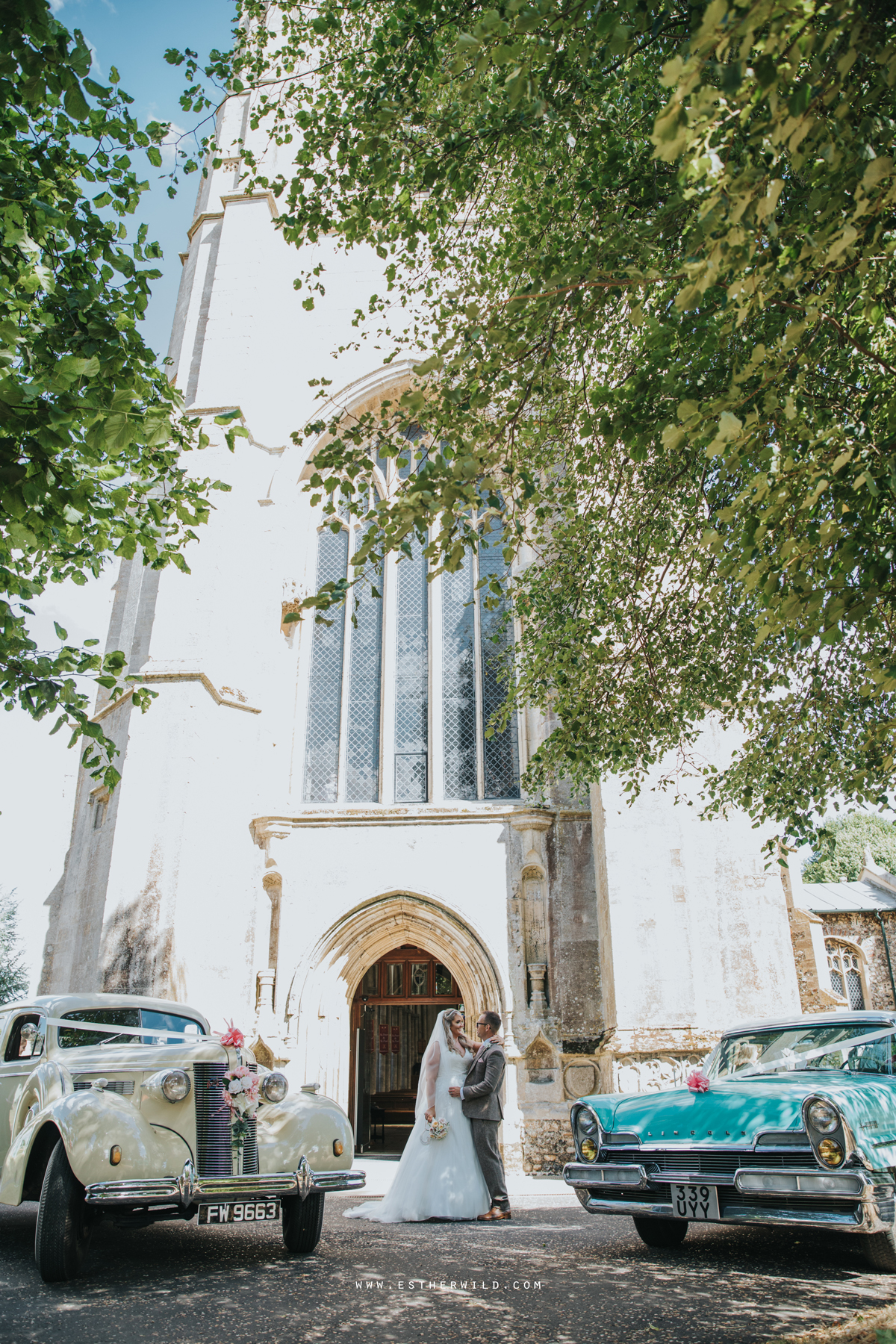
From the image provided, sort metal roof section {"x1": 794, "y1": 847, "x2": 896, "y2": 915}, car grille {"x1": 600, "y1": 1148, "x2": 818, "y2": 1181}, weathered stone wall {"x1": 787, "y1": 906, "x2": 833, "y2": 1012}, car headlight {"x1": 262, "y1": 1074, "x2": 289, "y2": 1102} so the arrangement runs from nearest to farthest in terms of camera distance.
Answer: car grille {"x1": 600, "y1": 1148, "x2": 818, "y2": 1181} < car headlight {"x1": 262, "y1": 1074, "x2": 289, "y2": 1102} < weathered stone wall {"x1": 787, "y1": 906, "x2": 833, "y2": 1012} < metal roof section {"x1": 794, "y1": 847, "x2": 896, "y2": 915}

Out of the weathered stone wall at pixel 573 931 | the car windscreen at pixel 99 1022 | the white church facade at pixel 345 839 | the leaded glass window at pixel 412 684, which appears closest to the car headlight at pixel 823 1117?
the car windscreen at pixel 99 1022

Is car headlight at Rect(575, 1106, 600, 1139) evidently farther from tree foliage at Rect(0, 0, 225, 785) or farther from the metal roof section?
the metal roof section

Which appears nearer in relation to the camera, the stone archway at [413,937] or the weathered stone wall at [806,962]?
the stone archway at [413,937]

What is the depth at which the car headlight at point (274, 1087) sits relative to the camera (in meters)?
5.28

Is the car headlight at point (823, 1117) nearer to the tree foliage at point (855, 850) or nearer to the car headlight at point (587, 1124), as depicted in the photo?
the car headlight at point (587, 1124)

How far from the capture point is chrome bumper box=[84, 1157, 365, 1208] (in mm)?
4141

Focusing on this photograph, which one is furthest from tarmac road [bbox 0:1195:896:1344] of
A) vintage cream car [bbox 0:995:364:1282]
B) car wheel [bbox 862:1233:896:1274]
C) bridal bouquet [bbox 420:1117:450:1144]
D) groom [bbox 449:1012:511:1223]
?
bridal bouquet [bbox 420:1117:450:1144]

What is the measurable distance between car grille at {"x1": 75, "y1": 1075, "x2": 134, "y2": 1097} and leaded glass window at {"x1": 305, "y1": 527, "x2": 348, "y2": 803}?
715 centimetres

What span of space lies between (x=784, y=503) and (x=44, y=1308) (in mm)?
4529

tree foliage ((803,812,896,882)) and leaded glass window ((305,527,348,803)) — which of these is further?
tree foliage ((803,812,896,882))

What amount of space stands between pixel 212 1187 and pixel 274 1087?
33.6 inches

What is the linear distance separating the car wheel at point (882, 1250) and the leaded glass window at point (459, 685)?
26.0ft

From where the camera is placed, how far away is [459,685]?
12.4 meters

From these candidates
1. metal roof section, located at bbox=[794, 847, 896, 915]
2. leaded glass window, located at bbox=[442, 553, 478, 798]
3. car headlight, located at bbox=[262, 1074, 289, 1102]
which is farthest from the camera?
metal roof section, located at bbox=[794, 847, 896, 915]
